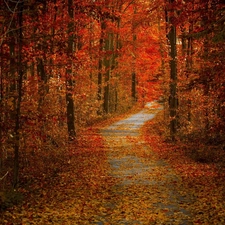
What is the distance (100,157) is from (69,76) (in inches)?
159

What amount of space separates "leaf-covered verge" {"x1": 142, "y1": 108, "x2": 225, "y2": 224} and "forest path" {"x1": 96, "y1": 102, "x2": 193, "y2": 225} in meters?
0.29

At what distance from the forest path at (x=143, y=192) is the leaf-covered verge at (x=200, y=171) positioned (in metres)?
0.29

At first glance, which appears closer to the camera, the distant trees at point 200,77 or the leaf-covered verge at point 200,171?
the leaf-covered verge at point 200,171

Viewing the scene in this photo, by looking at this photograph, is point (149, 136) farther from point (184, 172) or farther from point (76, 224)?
point (76, 224)

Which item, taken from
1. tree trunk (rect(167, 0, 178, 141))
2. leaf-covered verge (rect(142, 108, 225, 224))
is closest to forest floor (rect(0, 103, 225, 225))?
leaf-covered verge (rect(142, 108, 225, 224))

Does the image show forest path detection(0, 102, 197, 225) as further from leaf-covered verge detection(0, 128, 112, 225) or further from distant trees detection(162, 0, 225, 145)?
distant trees detection(162, 0, 225, 145)

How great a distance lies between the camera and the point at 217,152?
51.1 ft

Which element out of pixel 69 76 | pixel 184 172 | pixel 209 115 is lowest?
pixel 184 172

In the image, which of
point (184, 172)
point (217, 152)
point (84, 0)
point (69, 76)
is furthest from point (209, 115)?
point (84, 0)

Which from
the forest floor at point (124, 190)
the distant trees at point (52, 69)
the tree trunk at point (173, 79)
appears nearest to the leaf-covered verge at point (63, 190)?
the forest floor at point (124, 190)

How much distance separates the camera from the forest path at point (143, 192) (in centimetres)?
823

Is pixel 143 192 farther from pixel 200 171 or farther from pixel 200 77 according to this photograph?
pixel 200 77

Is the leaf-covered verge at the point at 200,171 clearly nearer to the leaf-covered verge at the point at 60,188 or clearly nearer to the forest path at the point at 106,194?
the forest path at the point at 106,194

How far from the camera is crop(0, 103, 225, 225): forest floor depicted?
8.29 meters
